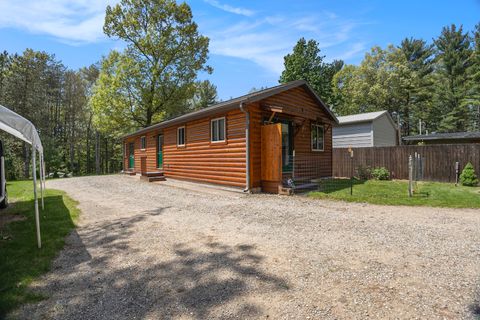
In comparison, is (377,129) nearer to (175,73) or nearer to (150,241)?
(175,73)

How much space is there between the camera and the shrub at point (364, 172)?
14.5 m

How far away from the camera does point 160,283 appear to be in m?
3.04

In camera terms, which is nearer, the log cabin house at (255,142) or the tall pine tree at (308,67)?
the log cabin house at (255,142)

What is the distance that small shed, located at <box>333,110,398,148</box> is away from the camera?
19.7 metres

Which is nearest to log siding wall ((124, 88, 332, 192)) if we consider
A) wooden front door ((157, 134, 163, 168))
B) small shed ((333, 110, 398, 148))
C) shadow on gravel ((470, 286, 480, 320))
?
wooden front door ((157, 134, 163, 168))

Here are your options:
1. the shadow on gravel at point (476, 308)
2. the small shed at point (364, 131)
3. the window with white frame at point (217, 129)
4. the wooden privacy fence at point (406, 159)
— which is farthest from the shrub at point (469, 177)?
the shadow on gravel at point (476, 308)

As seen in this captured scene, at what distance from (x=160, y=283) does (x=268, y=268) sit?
1.27m

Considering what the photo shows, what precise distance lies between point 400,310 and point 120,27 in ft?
92.2

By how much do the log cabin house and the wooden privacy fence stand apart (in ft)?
7.10

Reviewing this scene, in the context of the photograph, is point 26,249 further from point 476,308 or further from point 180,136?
point 180,136

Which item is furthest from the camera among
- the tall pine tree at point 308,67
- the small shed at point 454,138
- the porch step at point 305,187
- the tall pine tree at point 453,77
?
the tall pine tree at point 308,67

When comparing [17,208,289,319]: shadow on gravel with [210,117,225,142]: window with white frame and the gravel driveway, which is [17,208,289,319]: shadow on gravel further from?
[210,117,225,142]: window with white frame

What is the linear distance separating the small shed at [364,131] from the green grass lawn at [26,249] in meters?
17.6

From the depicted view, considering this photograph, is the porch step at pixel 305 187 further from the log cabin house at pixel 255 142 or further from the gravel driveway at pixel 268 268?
the gravel driveway at pixel 268 268
